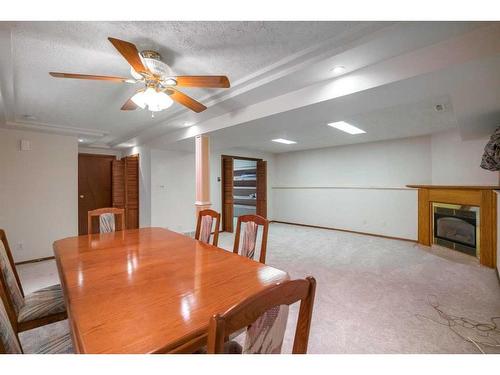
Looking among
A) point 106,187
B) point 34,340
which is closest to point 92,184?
point 106,187

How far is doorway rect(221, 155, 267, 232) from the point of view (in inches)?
234

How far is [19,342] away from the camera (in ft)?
2.98

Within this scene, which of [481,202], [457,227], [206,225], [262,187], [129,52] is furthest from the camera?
[262,187]

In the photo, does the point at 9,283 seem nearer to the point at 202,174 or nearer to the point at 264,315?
the point at 264,315

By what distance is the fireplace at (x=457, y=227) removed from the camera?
3521 mm

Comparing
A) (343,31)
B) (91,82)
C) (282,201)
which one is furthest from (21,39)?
(282,201)

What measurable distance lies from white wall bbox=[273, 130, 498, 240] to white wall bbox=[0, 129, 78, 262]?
517 cm

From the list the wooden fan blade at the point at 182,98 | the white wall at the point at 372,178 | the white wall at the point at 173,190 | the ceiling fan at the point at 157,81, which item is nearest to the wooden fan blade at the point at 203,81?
the ceiling fan at the point at 157,81

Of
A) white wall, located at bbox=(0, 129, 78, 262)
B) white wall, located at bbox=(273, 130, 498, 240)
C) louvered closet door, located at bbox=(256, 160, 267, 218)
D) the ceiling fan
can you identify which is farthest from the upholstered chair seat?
white wall, located at bbox=(273, 130, 498, 240)

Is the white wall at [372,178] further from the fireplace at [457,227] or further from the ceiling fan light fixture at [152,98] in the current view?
the ceiling fan light fixture at [152,98]

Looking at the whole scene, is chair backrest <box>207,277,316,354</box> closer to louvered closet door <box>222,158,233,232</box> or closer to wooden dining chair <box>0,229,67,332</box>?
wooden dining chair <box>0,229,67,332</box>

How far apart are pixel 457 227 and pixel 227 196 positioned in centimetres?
444
